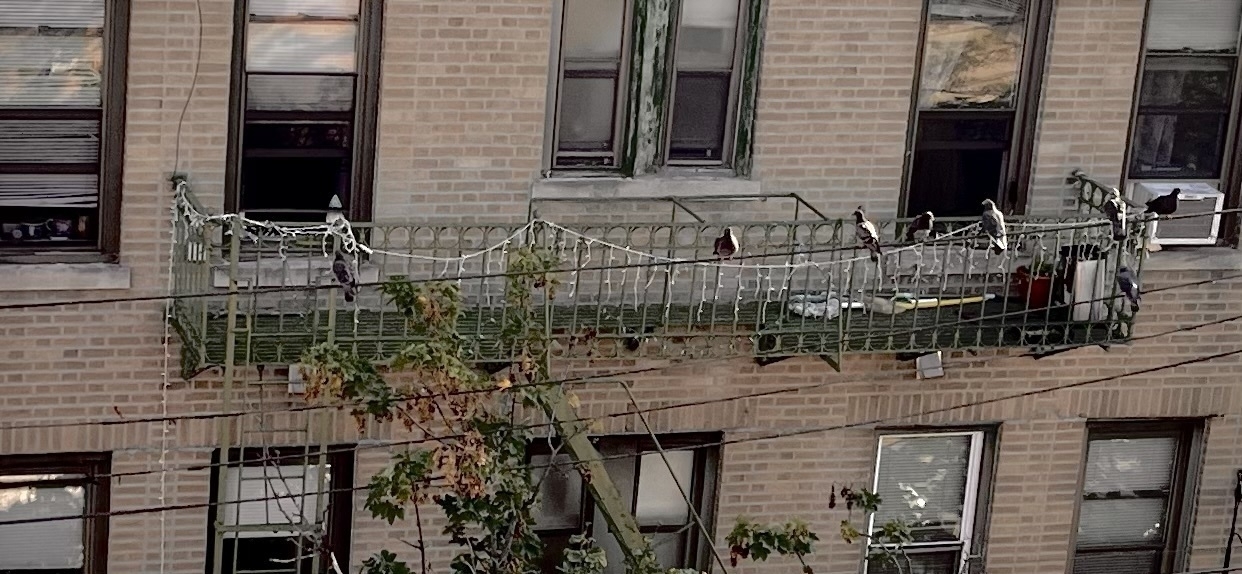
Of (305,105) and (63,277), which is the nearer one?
(63,277)

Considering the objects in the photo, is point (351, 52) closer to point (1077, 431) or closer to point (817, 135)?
point (817, 135)

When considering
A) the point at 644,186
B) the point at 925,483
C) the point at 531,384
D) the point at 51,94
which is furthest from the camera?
the point at 925,483

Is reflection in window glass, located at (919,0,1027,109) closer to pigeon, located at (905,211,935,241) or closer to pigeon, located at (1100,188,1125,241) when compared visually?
pigeon, located at (905,211,935,241)

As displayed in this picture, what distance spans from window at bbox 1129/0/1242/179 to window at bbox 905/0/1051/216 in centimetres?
76

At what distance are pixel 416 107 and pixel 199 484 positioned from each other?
2.52m

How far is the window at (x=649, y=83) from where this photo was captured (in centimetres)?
1345

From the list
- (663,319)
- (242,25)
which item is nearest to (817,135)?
(663,319)

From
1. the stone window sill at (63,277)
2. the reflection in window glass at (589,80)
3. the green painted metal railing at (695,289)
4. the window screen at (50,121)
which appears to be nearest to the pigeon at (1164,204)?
the green painted metal railing at (695,289)

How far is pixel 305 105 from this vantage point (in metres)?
13.1

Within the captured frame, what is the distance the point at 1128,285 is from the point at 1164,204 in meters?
0.55

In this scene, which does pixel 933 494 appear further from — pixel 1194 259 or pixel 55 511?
pixel 55 511

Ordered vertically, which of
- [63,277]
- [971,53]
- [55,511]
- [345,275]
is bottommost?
[55,511]

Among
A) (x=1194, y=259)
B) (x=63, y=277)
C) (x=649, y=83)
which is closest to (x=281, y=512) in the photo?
(x=63, y=277)

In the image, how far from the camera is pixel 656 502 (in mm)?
14531
